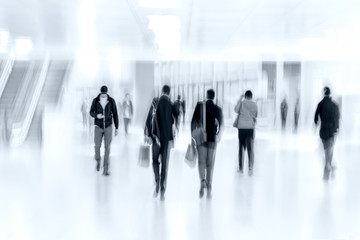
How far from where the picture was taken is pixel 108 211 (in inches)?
235

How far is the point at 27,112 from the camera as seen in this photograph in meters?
16.5

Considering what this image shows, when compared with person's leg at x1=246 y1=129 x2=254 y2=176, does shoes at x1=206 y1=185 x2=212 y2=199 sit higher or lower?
lower

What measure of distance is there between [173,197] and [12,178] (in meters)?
3.40

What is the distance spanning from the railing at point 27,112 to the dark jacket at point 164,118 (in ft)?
31.4

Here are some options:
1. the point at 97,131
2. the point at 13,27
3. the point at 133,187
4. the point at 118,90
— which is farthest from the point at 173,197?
the point at 118,90

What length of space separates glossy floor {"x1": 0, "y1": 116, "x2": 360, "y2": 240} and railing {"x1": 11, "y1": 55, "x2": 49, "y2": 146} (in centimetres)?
445

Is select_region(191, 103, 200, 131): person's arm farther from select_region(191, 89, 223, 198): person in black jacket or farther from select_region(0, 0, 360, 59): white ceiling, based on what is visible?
select_region(0, 0, 360, 59): white ceiling

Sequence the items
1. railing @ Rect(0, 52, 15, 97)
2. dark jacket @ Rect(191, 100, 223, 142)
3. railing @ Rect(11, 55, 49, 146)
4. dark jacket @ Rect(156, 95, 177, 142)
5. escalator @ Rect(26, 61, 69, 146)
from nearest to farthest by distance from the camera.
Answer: dark jacket @ Rect(156, 95, 177, 142) < dark jacket @ Rect(191, 100, 223, 142) < railing @ Rect(11, 55, 49, 146) < escalator @ Rect(26, 61, 69, 146) < railing @ Rect(0, 52, 15, 97)

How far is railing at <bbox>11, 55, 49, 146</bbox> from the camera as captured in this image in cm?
1560

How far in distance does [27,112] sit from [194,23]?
25.6ft

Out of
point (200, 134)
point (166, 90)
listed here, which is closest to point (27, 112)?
point (166, 90)

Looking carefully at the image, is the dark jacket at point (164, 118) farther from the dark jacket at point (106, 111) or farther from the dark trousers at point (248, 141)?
the dark trousers at point (248, 141)

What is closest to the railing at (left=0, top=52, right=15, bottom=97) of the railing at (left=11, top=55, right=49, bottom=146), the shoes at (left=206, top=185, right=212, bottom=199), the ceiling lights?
the railing at (left=11, top=55, right=49, bottom=146)

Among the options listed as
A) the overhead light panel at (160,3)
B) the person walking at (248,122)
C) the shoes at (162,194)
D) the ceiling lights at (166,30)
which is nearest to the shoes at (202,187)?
the shoes at (162,194)
